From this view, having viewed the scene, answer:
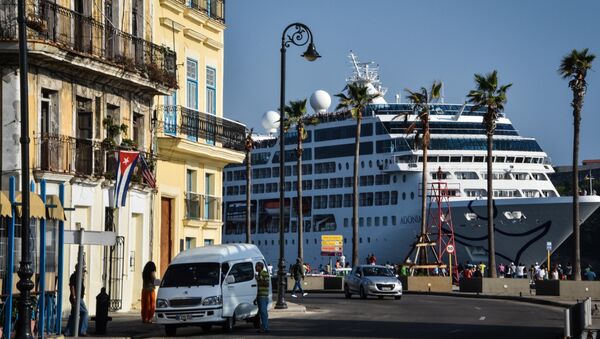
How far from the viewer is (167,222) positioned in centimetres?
4075

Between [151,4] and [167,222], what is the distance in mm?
7310

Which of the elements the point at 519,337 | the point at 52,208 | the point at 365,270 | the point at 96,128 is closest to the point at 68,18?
the point at 96,128

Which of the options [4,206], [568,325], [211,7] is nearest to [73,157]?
[4,206]

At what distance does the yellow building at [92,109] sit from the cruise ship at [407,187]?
58.2m

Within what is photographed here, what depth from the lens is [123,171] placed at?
105ft

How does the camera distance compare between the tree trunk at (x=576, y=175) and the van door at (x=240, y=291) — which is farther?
the tree trunk at (x=576, y=175)

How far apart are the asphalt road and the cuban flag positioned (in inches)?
148

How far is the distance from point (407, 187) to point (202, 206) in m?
64.4

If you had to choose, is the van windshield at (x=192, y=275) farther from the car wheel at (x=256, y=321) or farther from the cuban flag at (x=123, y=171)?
the cuban flag at (x=123, y=171)

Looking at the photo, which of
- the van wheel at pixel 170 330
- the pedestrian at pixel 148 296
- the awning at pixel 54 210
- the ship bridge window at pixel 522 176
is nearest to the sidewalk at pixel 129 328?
the van wheel at pixel 170 330

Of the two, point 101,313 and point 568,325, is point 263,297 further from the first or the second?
point 568,325

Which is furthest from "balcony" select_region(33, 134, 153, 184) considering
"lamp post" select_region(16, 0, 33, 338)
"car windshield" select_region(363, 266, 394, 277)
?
"car windshield" select_region(363, 266, 394, 277)

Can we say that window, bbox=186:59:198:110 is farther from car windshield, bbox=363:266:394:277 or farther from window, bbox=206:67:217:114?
car windshield, bbox=363:266:394:277

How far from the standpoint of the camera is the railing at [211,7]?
137 ft
